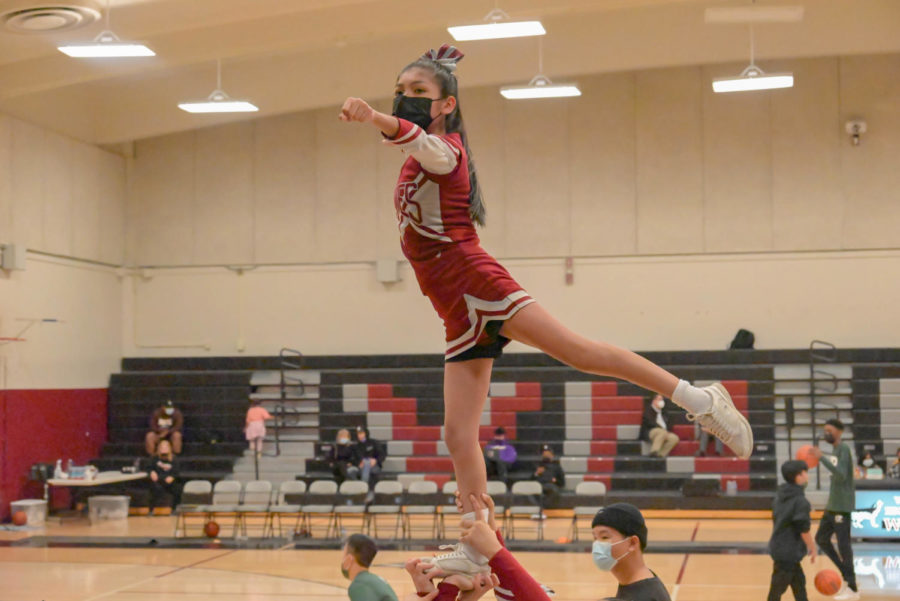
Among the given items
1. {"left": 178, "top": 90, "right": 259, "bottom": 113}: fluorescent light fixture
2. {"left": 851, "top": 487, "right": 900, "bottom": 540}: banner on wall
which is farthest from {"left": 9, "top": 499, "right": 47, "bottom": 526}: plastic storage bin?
{"left": 851, "top": 487, "right": 900, "bottom": 540}: banner on wall

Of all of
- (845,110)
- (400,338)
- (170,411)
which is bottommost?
(170,411)

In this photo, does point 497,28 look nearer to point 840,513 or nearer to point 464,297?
point 840,513

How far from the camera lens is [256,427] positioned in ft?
66.6

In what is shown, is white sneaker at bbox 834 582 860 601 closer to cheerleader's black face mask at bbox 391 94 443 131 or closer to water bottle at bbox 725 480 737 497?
water bottle at bbox 725 480 737 497

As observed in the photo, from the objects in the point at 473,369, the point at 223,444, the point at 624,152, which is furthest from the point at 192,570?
the point at 624,152

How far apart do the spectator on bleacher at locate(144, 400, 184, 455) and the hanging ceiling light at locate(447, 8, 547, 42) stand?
36.2ft

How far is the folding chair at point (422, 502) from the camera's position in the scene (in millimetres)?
15595

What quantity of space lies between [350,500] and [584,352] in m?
13.7

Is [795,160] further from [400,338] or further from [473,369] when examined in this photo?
[473,369]

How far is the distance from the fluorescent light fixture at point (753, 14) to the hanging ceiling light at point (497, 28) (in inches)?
153

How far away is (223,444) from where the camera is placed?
20.9m

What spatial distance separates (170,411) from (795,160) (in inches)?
524

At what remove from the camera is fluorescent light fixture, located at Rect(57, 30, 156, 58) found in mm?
12930

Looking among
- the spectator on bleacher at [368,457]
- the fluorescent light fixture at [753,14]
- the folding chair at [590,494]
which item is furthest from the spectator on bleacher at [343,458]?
the fluorescent light fixture at [753,14]
